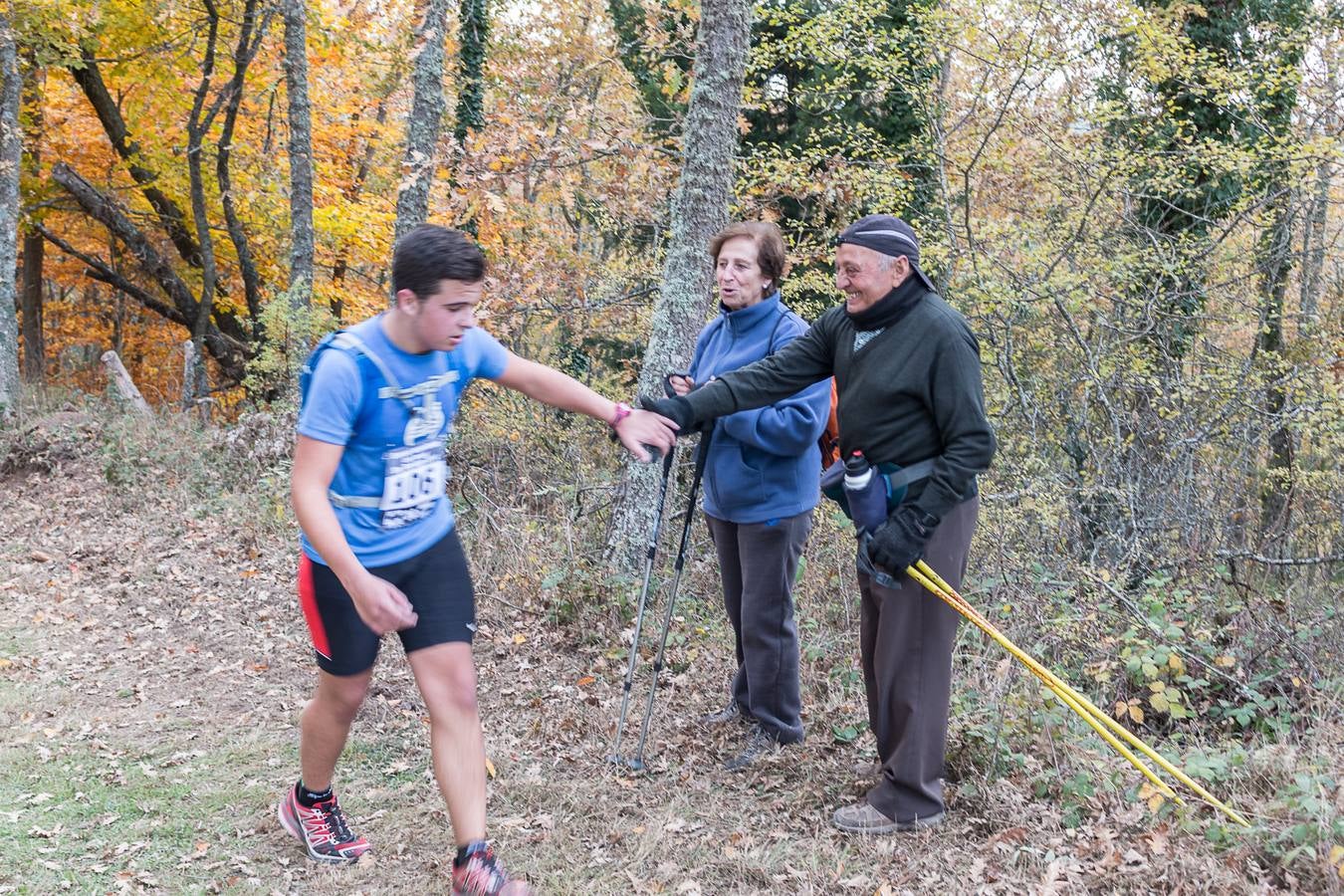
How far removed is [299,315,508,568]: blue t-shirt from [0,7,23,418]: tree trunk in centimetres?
1227

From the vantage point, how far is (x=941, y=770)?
4121 mm

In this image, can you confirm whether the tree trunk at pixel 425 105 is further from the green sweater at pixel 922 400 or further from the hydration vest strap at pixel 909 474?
the hydration vest strap at pixel 909 474

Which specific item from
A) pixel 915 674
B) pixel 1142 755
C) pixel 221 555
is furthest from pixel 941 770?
pixel 221 555

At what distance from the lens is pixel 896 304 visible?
381cm

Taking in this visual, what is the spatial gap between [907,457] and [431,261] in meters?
1.78

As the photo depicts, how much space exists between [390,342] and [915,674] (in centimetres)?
220

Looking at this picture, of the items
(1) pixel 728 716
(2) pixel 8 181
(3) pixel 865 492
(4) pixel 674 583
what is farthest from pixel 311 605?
(2) pixel 8 181

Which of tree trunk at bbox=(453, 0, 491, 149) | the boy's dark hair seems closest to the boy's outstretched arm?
the boy's dark hair

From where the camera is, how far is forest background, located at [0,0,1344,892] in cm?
429

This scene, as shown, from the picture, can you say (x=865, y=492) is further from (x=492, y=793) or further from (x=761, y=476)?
(x=492, y=793)

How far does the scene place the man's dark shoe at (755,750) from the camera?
4.67 metres

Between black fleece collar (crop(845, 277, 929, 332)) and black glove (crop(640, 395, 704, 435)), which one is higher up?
black fleece collar (crop(845, 277, 929, 332))

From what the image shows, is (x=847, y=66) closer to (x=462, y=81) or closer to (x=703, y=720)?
(x=462, y=81)

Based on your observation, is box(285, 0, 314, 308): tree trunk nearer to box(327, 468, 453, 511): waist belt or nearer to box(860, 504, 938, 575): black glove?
box(327, 468, 453, 511): waist belt
